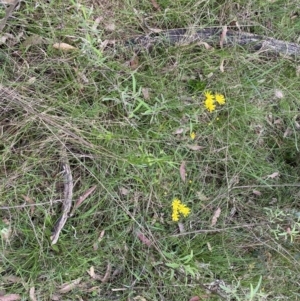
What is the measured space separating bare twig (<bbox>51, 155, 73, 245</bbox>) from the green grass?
0.11 feet

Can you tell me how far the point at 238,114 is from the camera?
2.68 metres

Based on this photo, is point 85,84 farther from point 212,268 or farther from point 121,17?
point 212,268

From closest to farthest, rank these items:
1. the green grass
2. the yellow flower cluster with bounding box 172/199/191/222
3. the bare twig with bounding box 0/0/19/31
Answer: the bare twig with bounding box 0/0/19/31 → the green grass → the yellow flower cluster with bounding box 172/199/191/222

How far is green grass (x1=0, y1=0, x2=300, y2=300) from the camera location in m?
2.41

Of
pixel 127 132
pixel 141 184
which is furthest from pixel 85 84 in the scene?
pixel 141 184

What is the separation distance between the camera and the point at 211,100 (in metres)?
2.62

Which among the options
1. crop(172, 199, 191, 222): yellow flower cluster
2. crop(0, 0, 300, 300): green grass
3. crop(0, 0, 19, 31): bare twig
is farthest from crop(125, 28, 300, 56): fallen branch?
crop(172, 199, 191, 222): yellow flower cluster

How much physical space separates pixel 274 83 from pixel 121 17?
0.93 m

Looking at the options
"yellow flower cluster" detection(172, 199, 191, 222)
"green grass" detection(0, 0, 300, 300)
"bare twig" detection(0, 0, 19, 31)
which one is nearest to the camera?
"bare twig" detection(0, 0, 19, 31)

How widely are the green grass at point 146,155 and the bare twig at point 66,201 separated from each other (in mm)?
32

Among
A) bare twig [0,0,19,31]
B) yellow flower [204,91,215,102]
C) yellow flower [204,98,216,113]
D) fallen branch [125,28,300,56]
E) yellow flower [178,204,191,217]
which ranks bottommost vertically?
yellow flower [178,204,191,217]

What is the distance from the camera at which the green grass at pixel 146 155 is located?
Result: 94.8 inches

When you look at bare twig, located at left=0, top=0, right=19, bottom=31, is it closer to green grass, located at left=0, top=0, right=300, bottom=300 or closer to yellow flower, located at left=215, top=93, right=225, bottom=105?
green grass, located at left=0, top=0, right=300, bottom=300

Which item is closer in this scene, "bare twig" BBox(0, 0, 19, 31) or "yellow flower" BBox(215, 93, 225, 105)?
"bare twig" BBox(0, 0, 19, 31)
